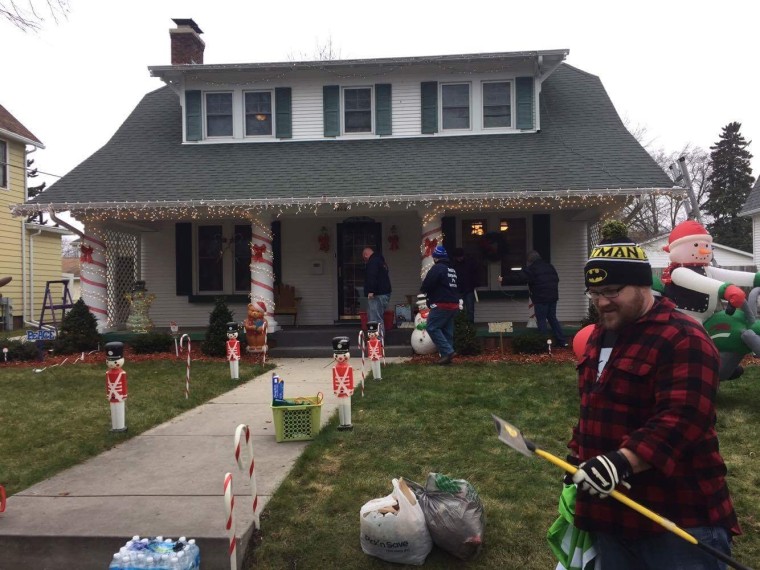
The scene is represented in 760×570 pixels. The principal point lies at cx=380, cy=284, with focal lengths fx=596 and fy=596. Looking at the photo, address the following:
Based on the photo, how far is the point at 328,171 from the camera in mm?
12367

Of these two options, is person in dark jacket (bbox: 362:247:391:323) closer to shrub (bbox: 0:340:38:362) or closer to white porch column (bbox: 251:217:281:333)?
white porch column (bbox: 251:217:281:333)

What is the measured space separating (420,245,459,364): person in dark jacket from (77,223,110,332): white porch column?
7.24 meters

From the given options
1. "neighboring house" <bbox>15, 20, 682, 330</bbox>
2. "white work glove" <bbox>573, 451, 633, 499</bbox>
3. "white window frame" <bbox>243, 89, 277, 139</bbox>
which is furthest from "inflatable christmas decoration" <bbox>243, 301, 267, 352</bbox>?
"white work glove" <bbox>573, 451, 633, 499</bbox>

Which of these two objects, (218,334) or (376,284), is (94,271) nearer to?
(218,334)

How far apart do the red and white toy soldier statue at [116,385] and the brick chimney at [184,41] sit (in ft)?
36.4

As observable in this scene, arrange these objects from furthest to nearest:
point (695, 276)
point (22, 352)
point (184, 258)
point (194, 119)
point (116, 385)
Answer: point (184, 258)
point (194, 119)
point (22, 352)
point (695, 276)
point (116, 385)

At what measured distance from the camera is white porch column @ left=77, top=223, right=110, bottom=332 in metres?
12.4

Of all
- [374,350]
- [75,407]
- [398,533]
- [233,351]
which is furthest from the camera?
[233,351]

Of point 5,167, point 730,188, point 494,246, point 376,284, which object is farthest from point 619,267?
point 730,188

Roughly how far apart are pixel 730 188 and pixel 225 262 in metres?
33.4

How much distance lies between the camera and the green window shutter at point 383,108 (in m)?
13.5

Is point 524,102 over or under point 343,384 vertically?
over

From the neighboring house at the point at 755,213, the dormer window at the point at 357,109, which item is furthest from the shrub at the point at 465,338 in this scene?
the neighboring house at the point at 755,213

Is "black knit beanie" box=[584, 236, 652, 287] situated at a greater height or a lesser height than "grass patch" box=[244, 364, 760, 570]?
greater
